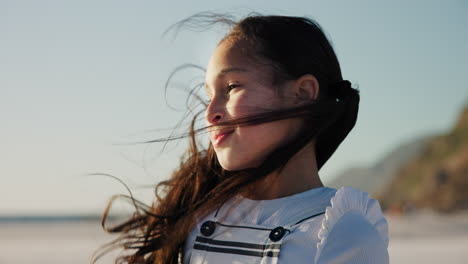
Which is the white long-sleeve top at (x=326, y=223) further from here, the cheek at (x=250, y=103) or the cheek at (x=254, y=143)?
the cheek at (x=250, y=103)

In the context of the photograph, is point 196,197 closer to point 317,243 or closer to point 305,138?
point 305,138

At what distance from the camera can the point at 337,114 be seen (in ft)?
6.11

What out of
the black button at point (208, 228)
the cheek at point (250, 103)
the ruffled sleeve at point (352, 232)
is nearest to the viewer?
the ruffled sleeve at point (352, 232)

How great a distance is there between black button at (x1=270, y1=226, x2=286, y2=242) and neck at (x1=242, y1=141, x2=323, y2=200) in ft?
0.61

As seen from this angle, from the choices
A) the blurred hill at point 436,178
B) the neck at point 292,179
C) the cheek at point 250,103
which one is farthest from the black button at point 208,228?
the blurred hill at point 436,178

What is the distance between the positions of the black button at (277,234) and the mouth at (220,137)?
331 millimetres

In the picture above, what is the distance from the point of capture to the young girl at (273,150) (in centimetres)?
161

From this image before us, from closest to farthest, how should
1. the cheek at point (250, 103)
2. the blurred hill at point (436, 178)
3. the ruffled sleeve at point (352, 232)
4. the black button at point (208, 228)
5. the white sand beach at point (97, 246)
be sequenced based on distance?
the ruffled sleeve at point (352, 232)
the cheek at point (250, 103)
the black button at point (208, 228)
the white sand beach at point (97, 246)
the blurred hill at point (436, 178)

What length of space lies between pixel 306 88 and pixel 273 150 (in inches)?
9.1

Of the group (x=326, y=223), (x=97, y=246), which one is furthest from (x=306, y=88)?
(x=97, y=246)

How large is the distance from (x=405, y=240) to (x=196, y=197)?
8276mm

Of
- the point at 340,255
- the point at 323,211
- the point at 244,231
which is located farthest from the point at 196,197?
the point at 340,255

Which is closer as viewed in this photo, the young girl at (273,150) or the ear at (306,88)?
the young girl at (273,150)

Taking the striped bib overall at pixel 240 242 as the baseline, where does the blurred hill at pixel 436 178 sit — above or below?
above
